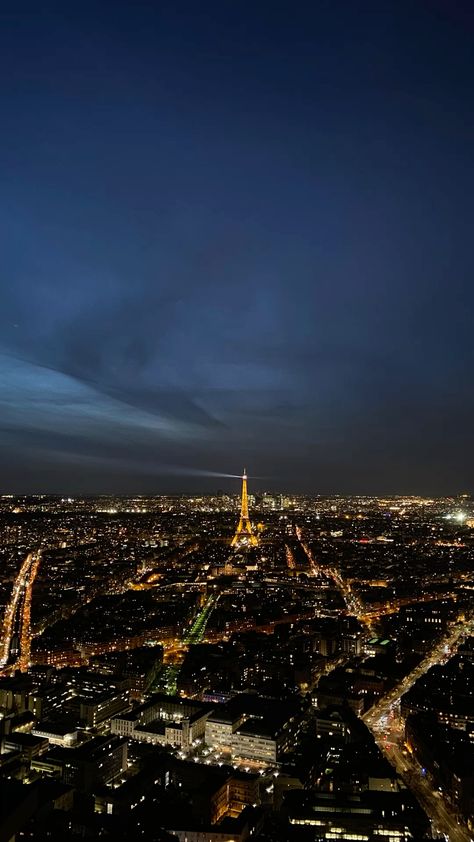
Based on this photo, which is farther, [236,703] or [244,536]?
[244,536]

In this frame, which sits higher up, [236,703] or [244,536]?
[244,536]

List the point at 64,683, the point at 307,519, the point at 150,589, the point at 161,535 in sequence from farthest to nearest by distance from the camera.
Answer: the point at 307,519, the point at 161,535, the point at 150,589, the point at 64,683

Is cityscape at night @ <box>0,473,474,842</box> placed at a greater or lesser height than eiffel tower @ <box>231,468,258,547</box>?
lesser

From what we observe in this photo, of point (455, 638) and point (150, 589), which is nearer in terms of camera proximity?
point (455, 638)

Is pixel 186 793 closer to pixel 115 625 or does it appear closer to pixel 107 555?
pixel 115 625

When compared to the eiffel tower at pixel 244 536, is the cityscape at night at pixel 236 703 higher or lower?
lower

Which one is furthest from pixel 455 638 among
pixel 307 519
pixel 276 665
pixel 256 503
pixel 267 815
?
pixel 256 503

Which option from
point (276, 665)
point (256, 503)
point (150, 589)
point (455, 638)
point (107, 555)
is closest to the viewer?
point (276, 665)

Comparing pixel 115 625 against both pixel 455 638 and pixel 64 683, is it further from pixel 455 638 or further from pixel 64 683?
pixel 455 638

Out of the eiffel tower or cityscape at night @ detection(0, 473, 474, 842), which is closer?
cityscape at night @ detection(0, 473, 474, 842)

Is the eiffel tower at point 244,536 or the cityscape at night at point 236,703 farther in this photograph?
the eiffel tower at point 244,536
